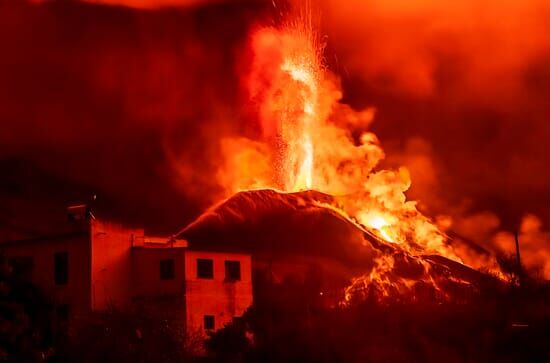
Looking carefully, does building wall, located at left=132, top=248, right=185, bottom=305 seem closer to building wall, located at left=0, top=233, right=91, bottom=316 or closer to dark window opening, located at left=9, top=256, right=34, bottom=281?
building wall, located at left=0, top=233, right=91, bottom=316

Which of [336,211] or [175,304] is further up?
[336,211]

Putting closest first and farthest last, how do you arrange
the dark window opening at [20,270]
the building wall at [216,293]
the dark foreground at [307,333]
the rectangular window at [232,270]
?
1. the dark foreground at [307,333]
2. the dark window opening at [20,270]
3. the building wall at [216,293]
4. the rectangular window at [232,270]

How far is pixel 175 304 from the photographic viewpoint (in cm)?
6912

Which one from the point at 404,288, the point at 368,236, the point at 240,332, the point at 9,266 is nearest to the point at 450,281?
the point at 404,288

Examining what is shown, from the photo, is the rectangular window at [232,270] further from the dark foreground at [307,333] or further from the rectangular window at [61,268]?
the rectangular window at [61,268]

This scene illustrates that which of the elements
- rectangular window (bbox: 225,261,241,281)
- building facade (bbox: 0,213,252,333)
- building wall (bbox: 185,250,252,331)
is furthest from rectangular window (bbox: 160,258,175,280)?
rectangular window (bbox: 225,261,241,281)

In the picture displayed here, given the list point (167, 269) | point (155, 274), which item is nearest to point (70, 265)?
point (155, 274)

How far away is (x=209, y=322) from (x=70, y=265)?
10065mm

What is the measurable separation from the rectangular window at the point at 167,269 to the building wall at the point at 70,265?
5024 mm

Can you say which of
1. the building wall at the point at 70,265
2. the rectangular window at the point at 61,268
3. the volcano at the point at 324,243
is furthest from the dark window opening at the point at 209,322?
the volcano at the point at 324,243

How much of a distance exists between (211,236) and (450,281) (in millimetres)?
34146

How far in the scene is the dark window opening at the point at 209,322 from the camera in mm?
70125

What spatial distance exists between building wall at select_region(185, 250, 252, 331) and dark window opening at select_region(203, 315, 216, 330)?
21cm

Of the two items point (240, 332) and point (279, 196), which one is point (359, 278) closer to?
point (279, 196)
